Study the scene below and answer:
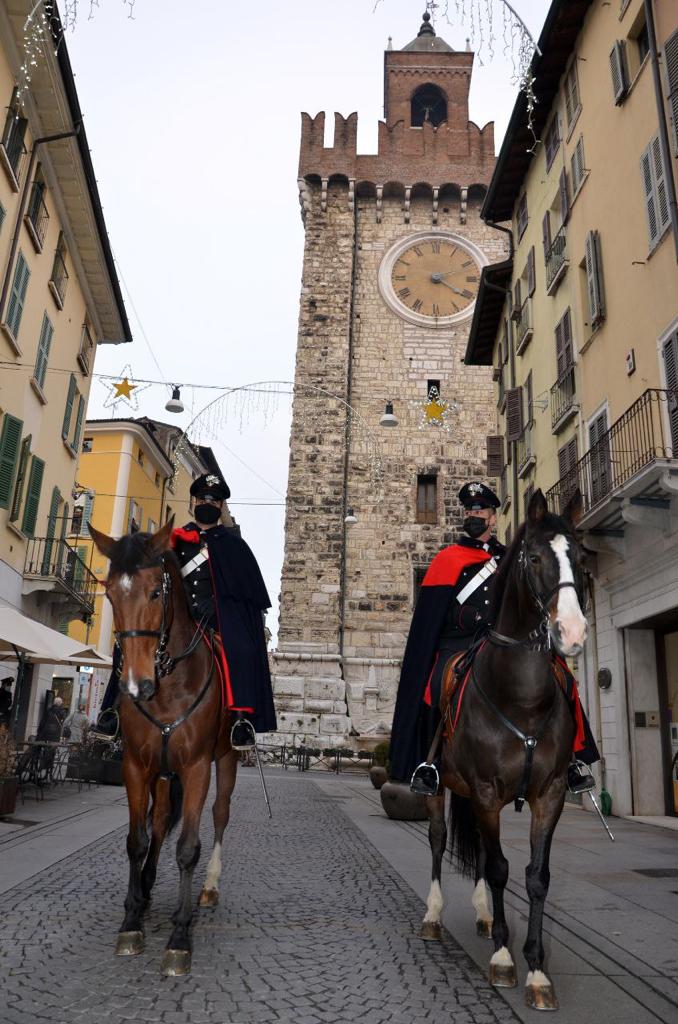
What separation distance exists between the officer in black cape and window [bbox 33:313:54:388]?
14.7 meters

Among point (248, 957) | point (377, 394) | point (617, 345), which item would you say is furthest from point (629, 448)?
point (377, 394)

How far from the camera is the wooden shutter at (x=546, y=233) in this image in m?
18.3

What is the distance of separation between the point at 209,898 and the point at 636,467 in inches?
351

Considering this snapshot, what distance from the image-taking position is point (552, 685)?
4234mm

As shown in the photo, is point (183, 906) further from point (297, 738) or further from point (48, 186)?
point (297, 738)

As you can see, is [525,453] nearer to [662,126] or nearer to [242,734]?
[662,126]

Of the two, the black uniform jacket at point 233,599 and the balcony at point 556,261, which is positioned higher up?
the balcony at point 556,261

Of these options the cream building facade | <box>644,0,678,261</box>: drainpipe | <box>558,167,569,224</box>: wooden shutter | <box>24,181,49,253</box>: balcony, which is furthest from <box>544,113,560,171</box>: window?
<box>24,181,49,253</box>: balcony

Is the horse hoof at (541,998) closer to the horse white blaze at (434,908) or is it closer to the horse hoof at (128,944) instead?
the horse white blaze at (434,908)

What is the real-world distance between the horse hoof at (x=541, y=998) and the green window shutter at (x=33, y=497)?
1701 cm

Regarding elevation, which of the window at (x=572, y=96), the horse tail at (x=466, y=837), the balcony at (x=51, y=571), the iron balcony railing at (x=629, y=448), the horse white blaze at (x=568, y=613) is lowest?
the horse tail at (x=466, y=837)

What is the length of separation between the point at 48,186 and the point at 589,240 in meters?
11.8

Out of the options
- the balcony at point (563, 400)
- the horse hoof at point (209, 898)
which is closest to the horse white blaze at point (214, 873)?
the horse hoof at point (209, 898)

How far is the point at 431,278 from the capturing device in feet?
102
